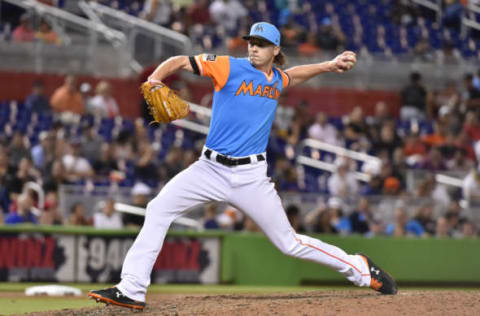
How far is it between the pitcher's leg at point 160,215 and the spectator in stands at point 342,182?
8.13 meters

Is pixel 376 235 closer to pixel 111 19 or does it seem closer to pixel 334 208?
pixel 334 208

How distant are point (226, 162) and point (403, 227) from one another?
794 centimetres

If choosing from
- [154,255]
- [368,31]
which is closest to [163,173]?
[154,255]

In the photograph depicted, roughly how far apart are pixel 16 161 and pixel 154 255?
7.39m

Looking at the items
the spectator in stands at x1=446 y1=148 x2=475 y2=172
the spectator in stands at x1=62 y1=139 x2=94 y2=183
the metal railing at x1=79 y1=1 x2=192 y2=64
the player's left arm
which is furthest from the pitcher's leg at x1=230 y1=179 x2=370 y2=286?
the metal railing at x1=79 y1=1 x2=192 y2=64

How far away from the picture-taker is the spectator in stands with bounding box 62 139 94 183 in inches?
532

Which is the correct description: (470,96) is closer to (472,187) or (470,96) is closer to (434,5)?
(472,187)

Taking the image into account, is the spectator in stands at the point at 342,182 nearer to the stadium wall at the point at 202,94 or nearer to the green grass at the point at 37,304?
the stadium wall at the point at 202,94

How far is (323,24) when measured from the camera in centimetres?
1941

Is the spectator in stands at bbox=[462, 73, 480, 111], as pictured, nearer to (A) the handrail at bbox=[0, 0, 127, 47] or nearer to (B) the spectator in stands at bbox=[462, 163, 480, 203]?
(B) the spectator in stands at bbox=[462, 163, 480, 203]

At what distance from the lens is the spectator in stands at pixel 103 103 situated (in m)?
15.7

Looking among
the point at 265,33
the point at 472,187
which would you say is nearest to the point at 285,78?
the point at 265,33

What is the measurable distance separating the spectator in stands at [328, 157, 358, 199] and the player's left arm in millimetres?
7516

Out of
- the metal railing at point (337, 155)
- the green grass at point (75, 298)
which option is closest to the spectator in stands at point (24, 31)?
the metal railing at point (337, 155)
